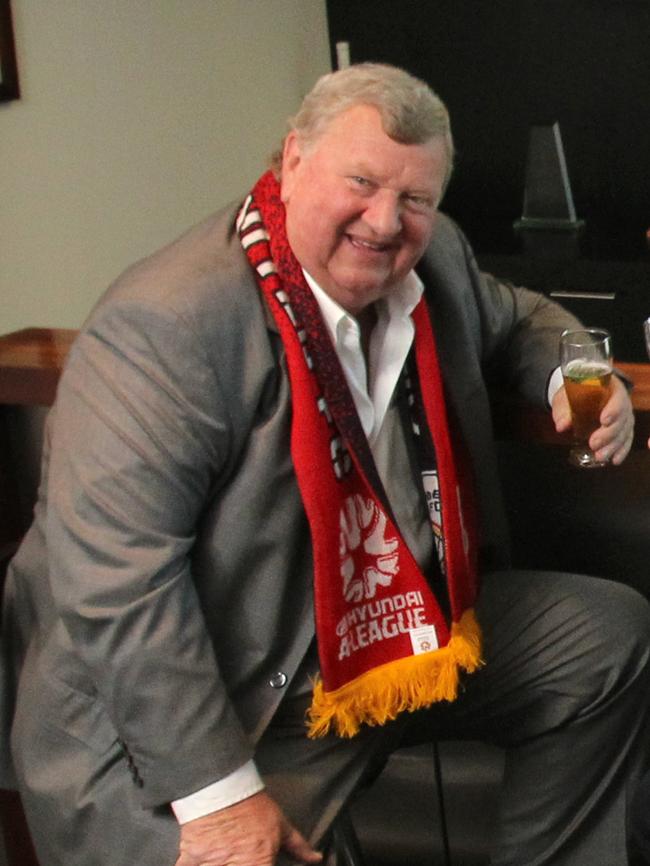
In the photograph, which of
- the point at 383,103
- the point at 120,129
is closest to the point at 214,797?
the point at 383,103

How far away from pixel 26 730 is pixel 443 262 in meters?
0.79

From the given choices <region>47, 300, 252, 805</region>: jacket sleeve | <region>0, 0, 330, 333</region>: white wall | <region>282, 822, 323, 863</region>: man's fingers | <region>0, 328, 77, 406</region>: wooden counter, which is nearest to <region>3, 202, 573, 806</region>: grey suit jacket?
<region>47, 300, 252, 805</region>: jacket sleeve

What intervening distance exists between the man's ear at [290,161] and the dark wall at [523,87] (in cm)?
240

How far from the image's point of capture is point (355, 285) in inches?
61.0

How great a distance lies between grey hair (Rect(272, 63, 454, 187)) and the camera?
4.84ft

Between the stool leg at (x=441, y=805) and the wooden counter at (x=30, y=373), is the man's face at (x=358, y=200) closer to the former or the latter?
the wooden counter at (x=30, y=373)

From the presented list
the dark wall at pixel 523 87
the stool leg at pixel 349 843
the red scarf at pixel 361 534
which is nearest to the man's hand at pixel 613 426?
the red scarf at pixel 361 534

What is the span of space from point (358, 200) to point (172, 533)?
0.43 meters

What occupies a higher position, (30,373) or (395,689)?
(30,373)

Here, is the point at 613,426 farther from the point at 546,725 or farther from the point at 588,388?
the point at 546,725

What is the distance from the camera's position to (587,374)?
5.30 ft

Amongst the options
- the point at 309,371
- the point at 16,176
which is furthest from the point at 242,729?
the point at 16,176

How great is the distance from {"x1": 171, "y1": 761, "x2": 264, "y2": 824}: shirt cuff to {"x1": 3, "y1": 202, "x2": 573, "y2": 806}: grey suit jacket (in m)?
0.01

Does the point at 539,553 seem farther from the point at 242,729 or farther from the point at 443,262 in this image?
the point at 242,729
